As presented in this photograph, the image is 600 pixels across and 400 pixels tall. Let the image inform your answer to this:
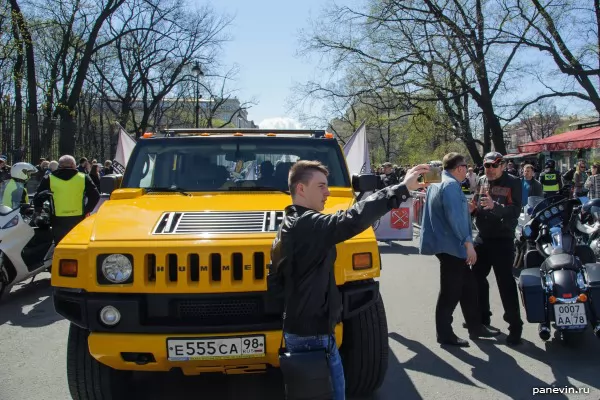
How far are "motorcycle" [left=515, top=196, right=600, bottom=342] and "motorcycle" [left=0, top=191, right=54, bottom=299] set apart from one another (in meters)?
5.84

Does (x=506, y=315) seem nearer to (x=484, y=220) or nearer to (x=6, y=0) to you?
(x=484, y=220)

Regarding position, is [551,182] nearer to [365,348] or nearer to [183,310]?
[365,348]

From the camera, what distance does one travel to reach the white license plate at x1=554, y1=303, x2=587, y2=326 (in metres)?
4.55

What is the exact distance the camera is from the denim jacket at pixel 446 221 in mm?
4855

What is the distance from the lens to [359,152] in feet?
29.6

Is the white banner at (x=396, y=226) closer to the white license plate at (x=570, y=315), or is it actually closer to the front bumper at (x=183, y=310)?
the white license plate at (x=570, y=315)

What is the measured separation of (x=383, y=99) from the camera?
22.2 metres

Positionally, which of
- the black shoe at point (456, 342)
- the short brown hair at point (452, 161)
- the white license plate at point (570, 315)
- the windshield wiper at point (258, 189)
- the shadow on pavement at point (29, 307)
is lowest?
the black shoe at point (456, 342)

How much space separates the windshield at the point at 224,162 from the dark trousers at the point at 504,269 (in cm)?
160

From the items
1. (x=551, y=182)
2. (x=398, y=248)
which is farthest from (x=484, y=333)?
(x=551, y=182)

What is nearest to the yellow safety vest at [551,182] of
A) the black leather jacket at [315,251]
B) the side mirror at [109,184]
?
the side mirror at [109,184]

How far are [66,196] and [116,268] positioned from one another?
15.8ft

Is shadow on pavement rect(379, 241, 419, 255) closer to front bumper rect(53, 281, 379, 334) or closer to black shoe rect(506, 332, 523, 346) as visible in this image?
black shoe rect(506, 332, 523, 346)

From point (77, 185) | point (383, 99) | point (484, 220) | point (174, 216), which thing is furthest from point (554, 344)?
point (383, 99)
